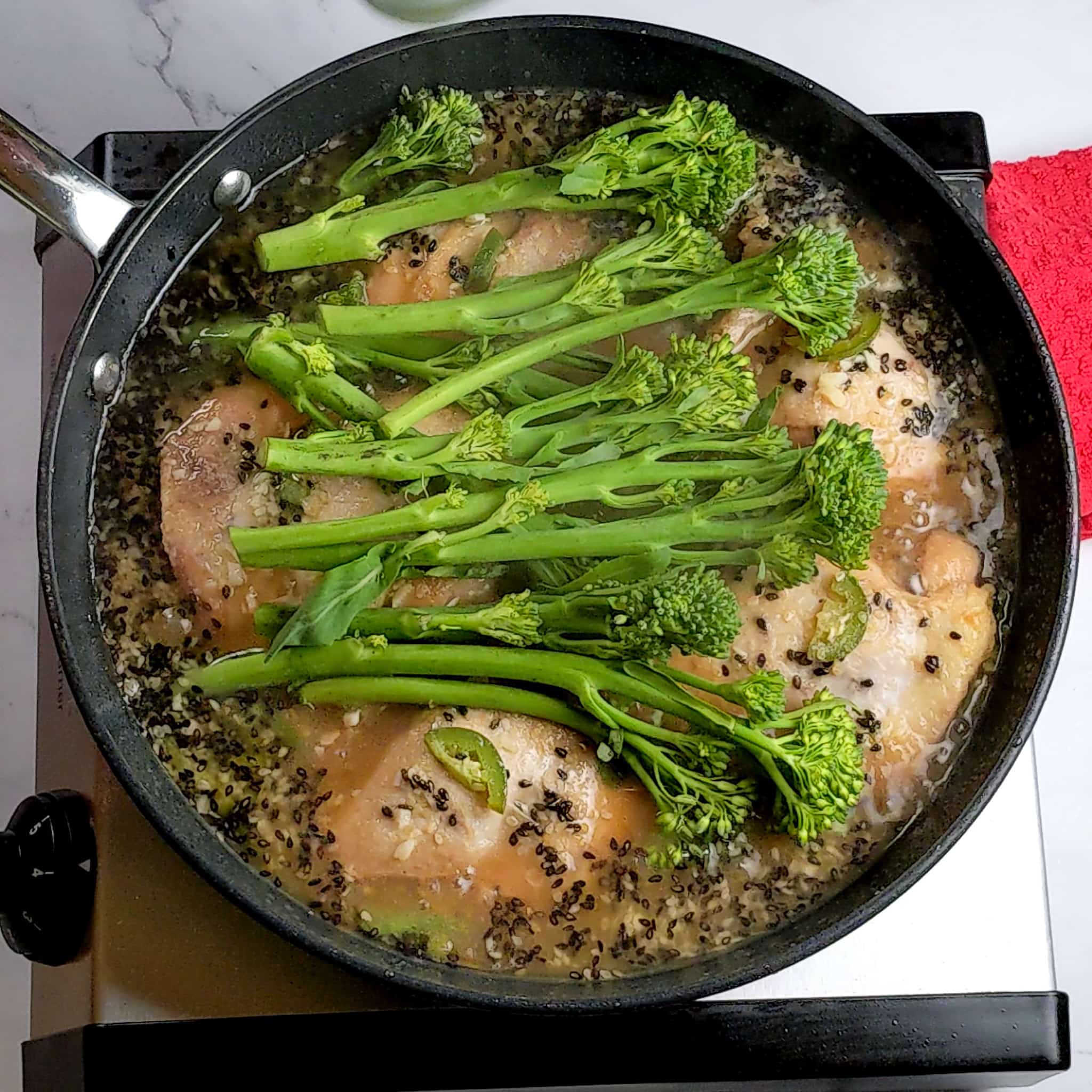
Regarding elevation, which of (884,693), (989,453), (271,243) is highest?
(271,243)

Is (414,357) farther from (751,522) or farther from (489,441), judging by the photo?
(751,522)

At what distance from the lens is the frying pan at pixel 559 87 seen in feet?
4.57

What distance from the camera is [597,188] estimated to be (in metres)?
1.53

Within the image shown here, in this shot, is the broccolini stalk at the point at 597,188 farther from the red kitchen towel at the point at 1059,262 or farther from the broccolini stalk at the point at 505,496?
the red kitchen towel at the point at 1059,262

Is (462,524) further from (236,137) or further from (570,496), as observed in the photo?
(236,137)

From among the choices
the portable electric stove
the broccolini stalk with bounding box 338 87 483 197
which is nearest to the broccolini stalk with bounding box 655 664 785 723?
the portable electric stove

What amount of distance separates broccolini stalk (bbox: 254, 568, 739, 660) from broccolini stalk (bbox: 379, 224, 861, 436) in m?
0.23

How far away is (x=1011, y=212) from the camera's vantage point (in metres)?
1.87

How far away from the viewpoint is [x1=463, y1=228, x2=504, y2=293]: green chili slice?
5.23ft

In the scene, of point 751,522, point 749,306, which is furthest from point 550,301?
point 751,522

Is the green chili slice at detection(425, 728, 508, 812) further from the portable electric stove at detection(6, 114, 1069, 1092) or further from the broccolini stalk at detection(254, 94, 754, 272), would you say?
the broccolini stalk at detection(254, 94, 754, 272)

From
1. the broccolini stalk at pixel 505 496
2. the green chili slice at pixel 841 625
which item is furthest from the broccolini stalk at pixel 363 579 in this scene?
the green chili slice at pixel 841 625

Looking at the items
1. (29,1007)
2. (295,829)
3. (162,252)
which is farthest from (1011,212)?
(29,1007)

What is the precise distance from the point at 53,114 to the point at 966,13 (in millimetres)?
1561
